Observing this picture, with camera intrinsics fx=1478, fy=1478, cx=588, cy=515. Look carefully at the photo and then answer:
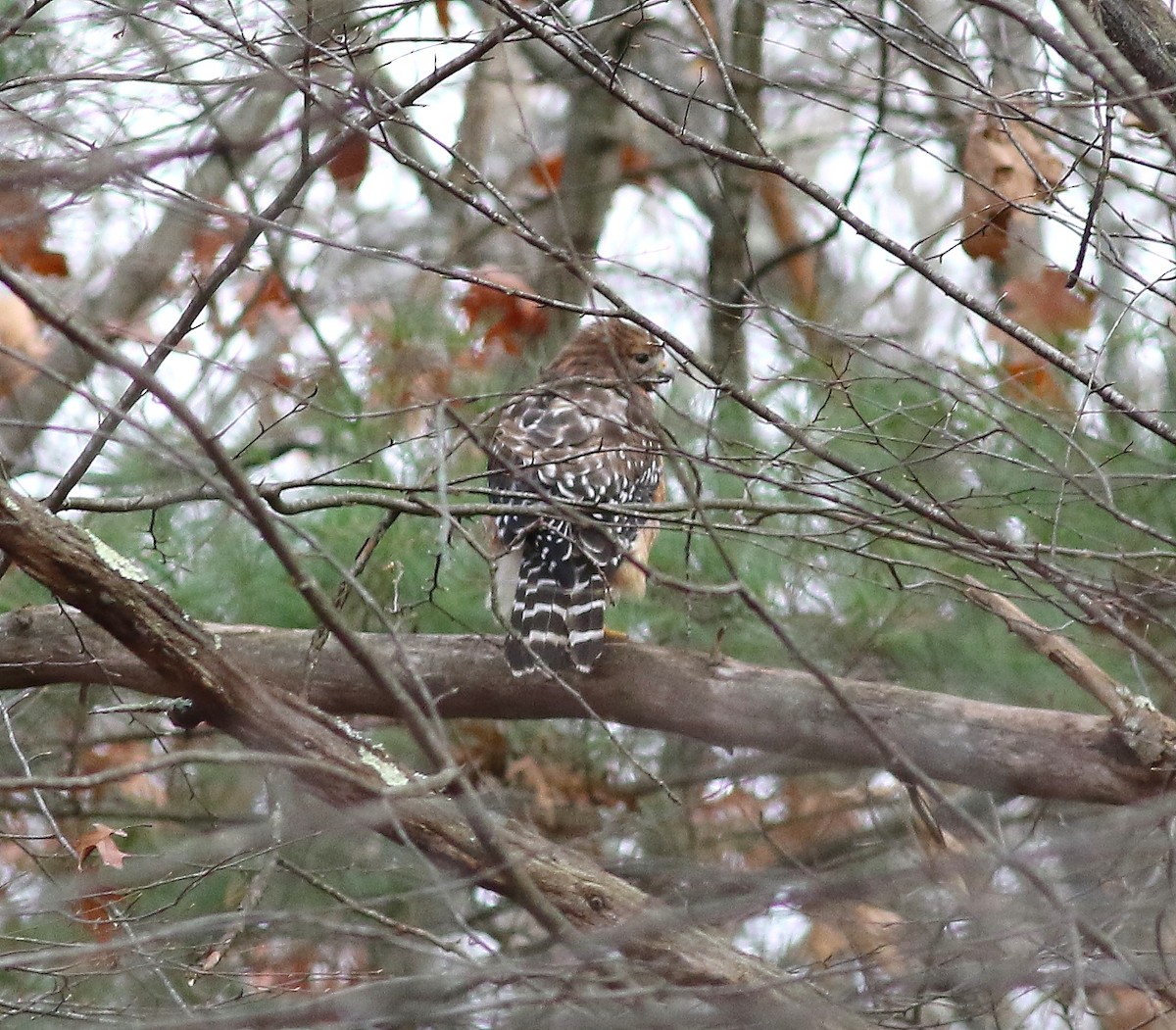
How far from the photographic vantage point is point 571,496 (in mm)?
3967

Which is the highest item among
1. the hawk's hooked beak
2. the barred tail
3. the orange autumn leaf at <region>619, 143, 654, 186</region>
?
the orange autumn leaf at <region>619, 143, 654, 186</region>

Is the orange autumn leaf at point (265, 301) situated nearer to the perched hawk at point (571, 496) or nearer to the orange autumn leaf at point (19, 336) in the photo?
the orange autumn leaf at point (19, 336)

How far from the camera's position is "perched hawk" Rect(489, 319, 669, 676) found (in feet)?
14.5

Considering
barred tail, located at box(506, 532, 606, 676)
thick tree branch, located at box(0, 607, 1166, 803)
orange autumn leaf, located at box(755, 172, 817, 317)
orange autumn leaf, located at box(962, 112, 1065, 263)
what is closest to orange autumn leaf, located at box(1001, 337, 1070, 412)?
orange autumn leaf, located at box(962, 112, 1065, 263)

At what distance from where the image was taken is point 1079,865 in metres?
2.19

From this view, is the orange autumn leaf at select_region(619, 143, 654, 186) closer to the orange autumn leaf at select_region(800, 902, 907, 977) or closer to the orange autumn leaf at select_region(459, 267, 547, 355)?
the orange autumn leaf at select_region(459, 267, 547, 355)

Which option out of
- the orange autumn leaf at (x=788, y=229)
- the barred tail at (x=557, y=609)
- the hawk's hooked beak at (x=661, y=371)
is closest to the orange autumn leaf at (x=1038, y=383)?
the hawk's hooked beak at (x=661, y=371)

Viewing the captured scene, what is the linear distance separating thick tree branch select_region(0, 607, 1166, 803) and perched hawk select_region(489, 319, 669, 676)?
15 centimetres

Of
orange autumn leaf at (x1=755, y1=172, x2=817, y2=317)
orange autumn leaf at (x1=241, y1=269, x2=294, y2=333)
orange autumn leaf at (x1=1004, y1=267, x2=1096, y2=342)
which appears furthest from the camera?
orange autumn leaf at (x1=755, y1=172, x2=817, y2=317)

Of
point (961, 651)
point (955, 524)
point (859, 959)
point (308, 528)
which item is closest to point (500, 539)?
point (308, 528)

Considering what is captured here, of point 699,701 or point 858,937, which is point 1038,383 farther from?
point 858,937

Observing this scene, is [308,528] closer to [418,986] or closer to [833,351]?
[833,351]

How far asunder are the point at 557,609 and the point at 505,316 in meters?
2.90

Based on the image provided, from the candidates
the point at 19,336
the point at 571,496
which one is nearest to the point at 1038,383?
the point at 571,496
